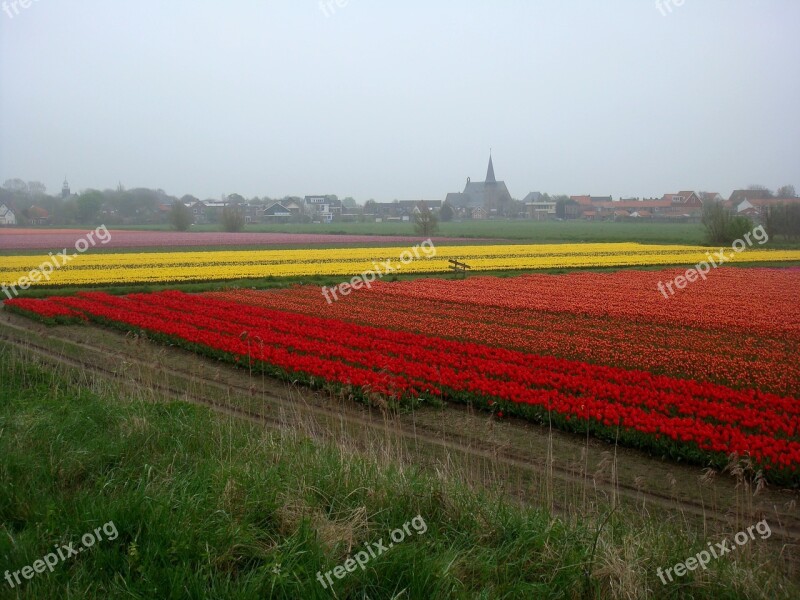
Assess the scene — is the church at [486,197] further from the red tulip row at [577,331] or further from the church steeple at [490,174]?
the red tulip row at [577,331]

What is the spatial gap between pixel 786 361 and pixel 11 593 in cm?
1388

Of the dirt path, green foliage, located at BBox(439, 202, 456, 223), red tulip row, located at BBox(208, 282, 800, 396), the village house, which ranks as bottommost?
green foliage, located at BBox(439, 202, 456, 223)

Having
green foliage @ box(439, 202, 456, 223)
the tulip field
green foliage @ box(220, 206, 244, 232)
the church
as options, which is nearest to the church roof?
the church

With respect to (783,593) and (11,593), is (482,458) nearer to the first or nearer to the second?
(783,593)

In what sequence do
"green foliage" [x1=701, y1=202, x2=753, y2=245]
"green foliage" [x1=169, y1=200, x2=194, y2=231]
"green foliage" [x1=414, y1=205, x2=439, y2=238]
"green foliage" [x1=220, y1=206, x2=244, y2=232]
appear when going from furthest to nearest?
"green foliage" [x1=220, y1=206, x2=244, y2=232] < "green foliage" [x1=169, y1=200, x2=194, y2=231] < "green foliage" [x1=414, y1=205, x2=439, y2=238] < "green foliage" [x1=701, y1=202, x2=753, y2=245]

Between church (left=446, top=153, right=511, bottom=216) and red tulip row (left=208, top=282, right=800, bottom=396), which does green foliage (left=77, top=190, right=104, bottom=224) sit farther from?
church (left=446, top=153, right=511, bottom=216)

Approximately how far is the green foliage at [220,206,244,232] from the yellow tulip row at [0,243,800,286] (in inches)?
1404

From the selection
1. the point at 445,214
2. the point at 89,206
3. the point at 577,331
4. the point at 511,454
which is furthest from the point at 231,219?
Answer: the point at 511,454

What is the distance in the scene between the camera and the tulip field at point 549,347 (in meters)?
10.1

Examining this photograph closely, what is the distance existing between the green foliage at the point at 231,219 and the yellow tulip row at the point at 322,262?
35656mm

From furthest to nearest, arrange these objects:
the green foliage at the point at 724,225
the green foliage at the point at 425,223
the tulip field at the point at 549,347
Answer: the green foliage at the point at 425,223, the green foliage at the point at 724,225, the tulip field at the point at 549,347

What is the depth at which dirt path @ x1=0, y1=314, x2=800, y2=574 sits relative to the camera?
7285 millimetres

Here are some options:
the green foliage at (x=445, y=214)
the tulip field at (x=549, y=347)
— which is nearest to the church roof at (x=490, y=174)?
the green foliage at (x=445, y=214)

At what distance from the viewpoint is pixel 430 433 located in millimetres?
10352
